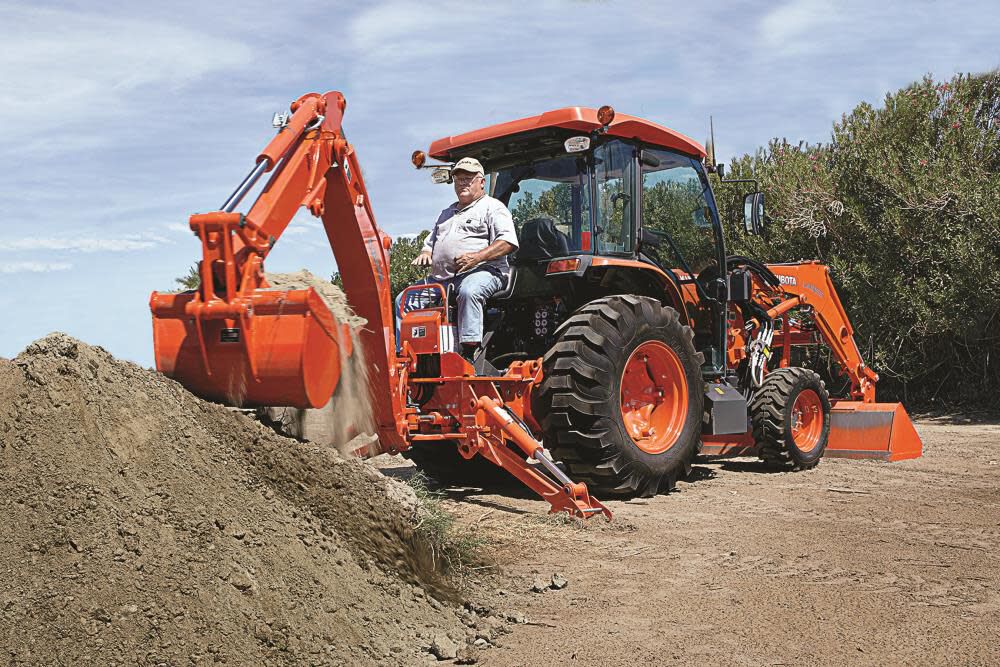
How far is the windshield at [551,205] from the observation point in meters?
6.90

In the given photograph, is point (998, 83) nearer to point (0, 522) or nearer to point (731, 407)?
point (731, 407)

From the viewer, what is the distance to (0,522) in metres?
3.35

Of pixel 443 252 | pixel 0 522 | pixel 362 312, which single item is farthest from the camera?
pixel 443 252

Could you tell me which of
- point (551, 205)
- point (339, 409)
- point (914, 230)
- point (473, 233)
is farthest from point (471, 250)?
point (914, 230)

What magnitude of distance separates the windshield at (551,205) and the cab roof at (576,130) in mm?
321

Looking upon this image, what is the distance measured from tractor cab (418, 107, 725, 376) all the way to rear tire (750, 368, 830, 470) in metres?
1.23

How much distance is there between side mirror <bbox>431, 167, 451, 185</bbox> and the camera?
25.7 ft

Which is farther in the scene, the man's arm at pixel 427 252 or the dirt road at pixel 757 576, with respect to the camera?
the man's arm at pixel 427 252

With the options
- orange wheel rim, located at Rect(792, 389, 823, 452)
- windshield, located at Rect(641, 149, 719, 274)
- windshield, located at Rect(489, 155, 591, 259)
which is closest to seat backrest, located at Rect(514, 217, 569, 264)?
windshield, located at Rect(489, 155, 591, 259)

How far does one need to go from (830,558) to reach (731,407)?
8.65 feet

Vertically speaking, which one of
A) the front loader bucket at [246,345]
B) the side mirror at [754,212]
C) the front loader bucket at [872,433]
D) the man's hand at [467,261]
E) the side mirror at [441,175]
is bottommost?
the front loader bucket at [872,433]

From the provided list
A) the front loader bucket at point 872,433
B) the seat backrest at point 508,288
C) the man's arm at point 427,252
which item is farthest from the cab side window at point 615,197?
the front loader bucket at point 872,433

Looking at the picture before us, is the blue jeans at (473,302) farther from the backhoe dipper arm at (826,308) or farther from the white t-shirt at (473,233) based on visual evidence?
the backhoe dipper arm at (826,308)

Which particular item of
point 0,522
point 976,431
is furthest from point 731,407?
point 976,431
